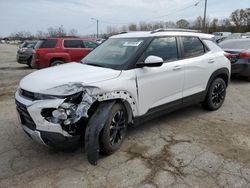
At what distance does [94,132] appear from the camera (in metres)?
2.98

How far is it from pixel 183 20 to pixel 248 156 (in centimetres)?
5692

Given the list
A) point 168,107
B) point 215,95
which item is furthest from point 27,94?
point 215,95

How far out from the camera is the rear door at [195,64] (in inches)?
174

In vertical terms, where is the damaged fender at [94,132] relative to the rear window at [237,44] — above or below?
below

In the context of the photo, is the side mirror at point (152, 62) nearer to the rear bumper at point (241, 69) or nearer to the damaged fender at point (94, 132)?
the damaged fender at point (94, 132)

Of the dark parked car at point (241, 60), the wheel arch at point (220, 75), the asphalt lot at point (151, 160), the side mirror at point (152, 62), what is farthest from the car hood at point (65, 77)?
the dark parked car at point (241, 60)

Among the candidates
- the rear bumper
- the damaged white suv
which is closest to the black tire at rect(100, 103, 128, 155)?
the damaged white suv

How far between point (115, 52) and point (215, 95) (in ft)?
8.35

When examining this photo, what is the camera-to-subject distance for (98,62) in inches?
157

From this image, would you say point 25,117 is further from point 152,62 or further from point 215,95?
point 215,95

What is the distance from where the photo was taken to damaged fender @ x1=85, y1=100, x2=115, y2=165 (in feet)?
9.75

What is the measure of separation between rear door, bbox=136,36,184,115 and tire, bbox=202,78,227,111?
41.3 inches

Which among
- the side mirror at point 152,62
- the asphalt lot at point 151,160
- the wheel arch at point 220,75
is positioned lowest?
the asphalt lot at point 151,160

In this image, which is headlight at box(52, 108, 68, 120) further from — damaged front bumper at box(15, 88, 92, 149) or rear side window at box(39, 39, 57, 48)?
rear side window at box(39, 39, 57, 48)
